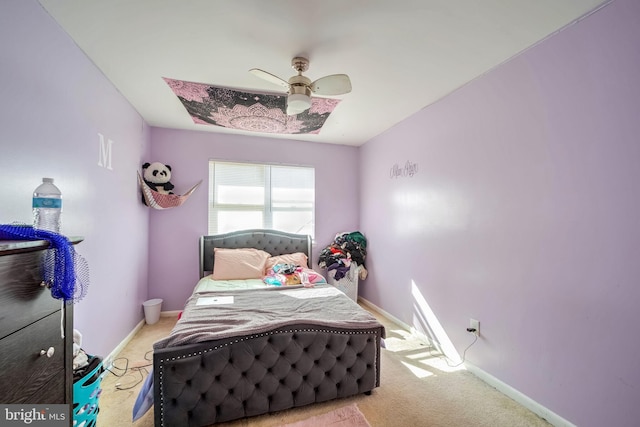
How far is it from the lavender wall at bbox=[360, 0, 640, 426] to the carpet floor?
203mm

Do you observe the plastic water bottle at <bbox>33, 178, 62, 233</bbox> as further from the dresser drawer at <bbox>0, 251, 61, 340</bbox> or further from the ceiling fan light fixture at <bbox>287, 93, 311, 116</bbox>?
the ceiling fan light fixture at <bbox>287, 93, 311, 116</bbox>

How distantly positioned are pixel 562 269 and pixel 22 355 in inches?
104

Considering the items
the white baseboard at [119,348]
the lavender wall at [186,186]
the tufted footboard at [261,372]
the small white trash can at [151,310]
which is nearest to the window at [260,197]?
the lavender wall at [186,186]

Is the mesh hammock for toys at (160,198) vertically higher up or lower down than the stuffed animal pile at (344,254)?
higher up

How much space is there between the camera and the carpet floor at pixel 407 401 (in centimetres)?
175

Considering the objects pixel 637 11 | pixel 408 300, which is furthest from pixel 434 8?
pixel 408 300

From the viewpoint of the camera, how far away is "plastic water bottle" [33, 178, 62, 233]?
1.19 meters

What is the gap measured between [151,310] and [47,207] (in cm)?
257

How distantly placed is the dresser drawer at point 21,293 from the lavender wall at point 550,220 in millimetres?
2639

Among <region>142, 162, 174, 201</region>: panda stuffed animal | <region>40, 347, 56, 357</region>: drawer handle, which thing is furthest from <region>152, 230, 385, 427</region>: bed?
<region>142, 162, 174, 201</region>: panda stuffed animal

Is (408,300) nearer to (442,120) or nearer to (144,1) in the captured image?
(442,120)

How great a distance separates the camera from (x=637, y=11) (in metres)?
1.40

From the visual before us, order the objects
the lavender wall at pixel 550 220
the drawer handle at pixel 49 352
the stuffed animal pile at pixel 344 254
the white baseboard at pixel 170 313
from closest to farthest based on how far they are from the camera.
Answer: the drawer handle at pixel 49 352 → the lavender wall at pixel 550 220 → the white baseboard at pixel 170 313 → the stuffed animal pile at pixel 344 254
